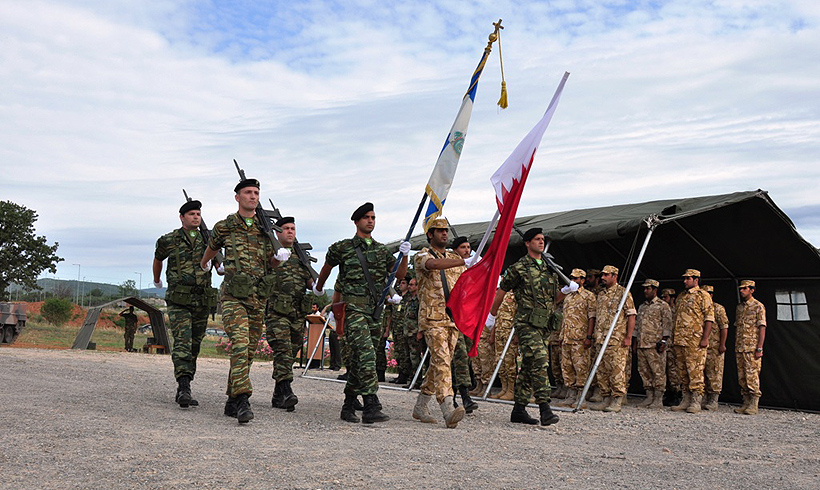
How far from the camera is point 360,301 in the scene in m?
7.43

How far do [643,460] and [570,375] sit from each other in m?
5.57

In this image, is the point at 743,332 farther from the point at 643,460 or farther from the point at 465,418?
the point at 643,460

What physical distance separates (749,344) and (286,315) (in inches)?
271

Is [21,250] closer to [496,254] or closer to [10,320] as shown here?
[10,320]

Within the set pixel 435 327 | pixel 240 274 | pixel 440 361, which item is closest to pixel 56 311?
pixel 240 274

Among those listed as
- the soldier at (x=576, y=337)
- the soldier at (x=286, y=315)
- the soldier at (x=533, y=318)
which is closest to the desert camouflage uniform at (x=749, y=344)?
the soldier at (x=576, y=337)

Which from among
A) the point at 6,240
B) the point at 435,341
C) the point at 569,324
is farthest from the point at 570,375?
the point at 6,240

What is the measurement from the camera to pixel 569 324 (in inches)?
465

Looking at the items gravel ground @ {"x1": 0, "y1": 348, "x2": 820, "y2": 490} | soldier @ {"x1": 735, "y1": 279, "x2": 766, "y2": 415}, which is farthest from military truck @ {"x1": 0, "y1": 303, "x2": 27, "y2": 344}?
soldier @ {"x1": 735, "y1": 279, "x2": 766, "y2": 415}

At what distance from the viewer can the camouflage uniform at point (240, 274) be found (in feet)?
23.0

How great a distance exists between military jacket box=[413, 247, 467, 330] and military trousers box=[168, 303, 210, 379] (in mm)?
2307

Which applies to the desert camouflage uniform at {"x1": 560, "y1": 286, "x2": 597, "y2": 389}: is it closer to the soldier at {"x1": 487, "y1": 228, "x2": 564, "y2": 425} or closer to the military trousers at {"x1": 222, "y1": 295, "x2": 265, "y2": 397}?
the soldier at {"x1": 487, "y1": 228, "x2": 564, "y2": 425}

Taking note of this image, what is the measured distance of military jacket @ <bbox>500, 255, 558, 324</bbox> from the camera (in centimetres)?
812

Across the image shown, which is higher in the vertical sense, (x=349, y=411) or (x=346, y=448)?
(x=349, y=411)
